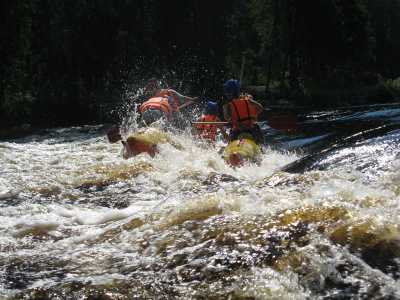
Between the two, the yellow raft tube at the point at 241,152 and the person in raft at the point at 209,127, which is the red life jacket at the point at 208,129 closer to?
the person in raft at the point at 209,127

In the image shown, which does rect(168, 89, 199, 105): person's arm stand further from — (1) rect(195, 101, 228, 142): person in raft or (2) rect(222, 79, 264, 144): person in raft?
(2) rect(222, 79, 264, 144): person in raft

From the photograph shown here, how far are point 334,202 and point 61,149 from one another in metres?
8.89

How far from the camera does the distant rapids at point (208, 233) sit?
380cm

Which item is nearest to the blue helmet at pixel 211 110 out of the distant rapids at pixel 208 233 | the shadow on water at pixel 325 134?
the shadow on water at pixel 325 134

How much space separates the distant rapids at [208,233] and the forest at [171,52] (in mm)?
16391

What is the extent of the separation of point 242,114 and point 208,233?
5.53 metres

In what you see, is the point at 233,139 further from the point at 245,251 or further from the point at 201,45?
the point at 201,45

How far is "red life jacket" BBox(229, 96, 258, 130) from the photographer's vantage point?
9953mm

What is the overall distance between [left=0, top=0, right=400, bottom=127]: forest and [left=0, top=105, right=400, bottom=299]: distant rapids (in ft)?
53.8

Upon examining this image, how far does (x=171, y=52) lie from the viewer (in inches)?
1373

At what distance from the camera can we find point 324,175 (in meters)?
6.11

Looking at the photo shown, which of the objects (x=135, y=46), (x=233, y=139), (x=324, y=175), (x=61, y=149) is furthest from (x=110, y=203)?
(x=135, y=46)

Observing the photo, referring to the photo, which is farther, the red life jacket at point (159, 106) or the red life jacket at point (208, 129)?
the red life jacket at point (159, 106)

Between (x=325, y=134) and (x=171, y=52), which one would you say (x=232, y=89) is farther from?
(x=171, y=52)
